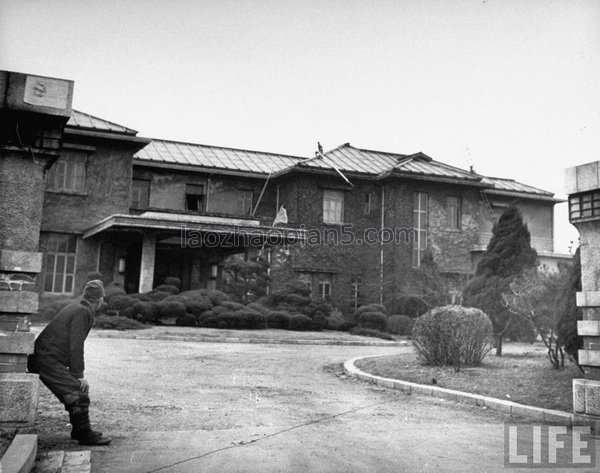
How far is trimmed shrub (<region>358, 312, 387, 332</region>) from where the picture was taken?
23.1 meters

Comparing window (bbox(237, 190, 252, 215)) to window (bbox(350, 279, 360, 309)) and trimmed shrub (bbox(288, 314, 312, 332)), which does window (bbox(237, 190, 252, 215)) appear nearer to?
window (bbox(350, 279, 360, 309))

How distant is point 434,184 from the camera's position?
29953mm

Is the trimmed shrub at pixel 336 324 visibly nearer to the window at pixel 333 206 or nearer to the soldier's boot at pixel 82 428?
the window at pixel 333 206

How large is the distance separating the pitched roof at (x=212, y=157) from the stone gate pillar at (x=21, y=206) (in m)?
21.8

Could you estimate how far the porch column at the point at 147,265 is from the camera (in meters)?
21.9

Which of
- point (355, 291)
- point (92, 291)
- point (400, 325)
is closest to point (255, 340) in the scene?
point (400, 325)

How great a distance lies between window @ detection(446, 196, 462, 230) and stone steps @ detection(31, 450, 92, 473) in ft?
87.8

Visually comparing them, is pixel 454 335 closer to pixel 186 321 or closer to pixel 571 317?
pixel 571 317

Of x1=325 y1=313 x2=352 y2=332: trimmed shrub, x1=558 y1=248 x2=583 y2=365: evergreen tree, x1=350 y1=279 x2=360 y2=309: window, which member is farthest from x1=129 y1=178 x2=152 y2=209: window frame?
x1=558 y1=248 x2=583 y2=365: evergreen tree

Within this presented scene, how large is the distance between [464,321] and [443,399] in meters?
2.46

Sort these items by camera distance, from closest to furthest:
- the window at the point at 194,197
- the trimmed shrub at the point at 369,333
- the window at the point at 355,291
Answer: the trimmed shrub at the point at 369,333 → the window at the point at 194,197 → the window at the point at 355,291

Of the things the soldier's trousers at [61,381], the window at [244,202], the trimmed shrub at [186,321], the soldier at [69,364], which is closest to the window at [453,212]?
the window at [244,202]

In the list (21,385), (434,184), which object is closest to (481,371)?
(21,385)

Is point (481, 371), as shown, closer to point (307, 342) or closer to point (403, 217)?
point (307, 342)
